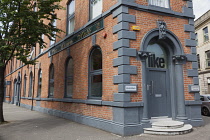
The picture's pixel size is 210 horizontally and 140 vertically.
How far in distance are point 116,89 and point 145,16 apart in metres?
3.16

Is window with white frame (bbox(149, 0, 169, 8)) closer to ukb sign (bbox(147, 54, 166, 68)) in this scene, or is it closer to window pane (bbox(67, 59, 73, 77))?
ukb sign (bbox(147, 54, 166, 68))

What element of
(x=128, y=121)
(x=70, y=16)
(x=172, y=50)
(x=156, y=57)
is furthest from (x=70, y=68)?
(x=172, y=50)

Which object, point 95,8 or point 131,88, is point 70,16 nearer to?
point 95,8

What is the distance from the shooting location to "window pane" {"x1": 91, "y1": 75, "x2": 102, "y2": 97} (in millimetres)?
7852

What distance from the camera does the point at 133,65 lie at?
6.57 metres

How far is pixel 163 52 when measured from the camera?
795cm

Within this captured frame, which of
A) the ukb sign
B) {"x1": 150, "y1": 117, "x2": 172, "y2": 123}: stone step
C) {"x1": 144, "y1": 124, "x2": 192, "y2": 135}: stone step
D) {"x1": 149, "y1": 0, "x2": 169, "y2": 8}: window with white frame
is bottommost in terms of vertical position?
{"x1": 144, "y1": 124, "x2": 192, "y2": 135}: stone step

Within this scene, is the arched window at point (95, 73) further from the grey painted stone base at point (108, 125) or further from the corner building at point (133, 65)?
the grey painted stone base at point (108, 125)

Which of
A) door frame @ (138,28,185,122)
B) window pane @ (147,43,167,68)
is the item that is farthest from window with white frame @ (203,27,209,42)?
window pane @ (147,43,167,68)

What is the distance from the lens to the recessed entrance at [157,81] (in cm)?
717

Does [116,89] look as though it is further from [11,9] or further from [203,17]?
[203,17]

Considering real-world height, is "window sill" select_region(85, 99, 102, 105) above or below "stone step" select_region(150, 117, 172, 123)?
above

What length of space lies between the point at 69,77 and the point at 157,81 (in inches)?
210

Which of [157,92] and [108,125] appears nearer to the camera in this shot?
[108,125]
